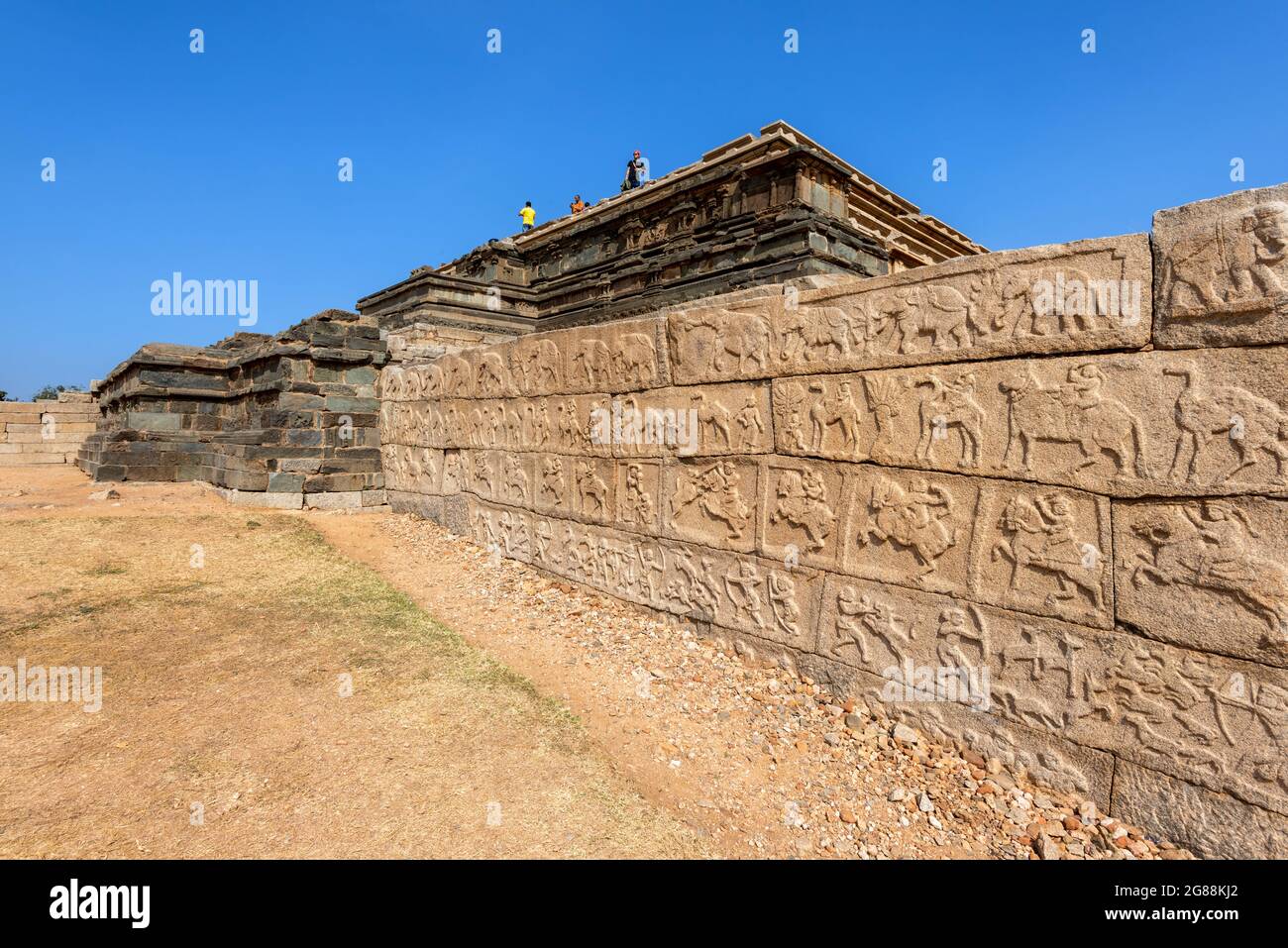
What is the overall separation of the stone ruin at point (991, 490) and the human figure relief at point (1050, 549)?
10 millimetres

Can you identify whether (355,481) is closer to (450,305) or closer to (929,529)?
(450,305)

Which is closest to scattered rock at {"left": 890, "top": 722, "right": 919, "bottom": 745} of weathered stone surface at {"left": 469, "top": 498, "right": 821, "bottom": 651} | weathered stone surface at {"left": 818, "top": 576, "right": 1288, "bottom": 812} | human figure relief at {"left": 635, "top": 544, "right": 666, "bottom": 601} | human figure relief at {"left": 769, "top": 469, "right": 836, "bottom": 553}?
weathered stone surface at {"left": 818, "top": 576, "right": 1288, "bottom": 812}

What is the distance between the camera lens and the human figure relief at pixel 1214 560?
2.34 meters

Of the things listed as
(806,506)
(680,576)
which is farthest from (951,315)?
(680,576)

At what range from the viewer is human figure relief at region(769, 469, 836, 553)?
12.3 ft

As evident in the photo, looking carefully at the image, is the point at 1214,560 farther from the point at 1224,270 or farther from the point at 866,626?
the point at 866,626

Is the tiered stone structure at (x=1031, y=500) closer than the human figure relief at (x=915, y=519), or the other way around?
the tiered stone structure at (x=1031, y=500)

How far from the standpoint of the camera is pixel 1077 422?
279 cm

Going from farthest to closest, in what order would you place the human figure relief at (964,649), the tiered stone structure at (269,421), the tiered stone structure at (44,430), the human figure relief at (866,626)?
the tiered stone structure at (44,430) → the tiered stone structure at (269,421) → the human figure relief at (866,626) → the human figure relief at (964,649)

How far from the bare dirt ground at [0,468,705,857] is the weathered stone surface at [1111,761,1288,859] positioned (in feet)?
5.81

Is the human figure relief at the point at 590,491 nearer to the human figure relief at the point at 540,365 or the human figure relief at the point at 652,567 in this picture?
the human figure relief at the point at 652,567

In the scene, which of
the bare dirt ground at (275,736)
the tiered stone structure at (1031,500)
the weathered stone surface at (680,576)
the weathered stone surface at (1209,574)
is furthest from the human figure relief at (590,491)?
the weathered stone surface at (1209,574)

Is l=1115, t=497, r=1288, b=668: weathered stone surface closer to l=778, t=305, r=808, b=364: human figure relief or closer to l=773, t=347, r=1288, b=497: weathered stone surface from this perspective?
l=773, t=347, r=1288, b=497: weathered stone surface

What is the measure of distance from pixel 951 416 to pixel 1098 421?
0.62 metres
